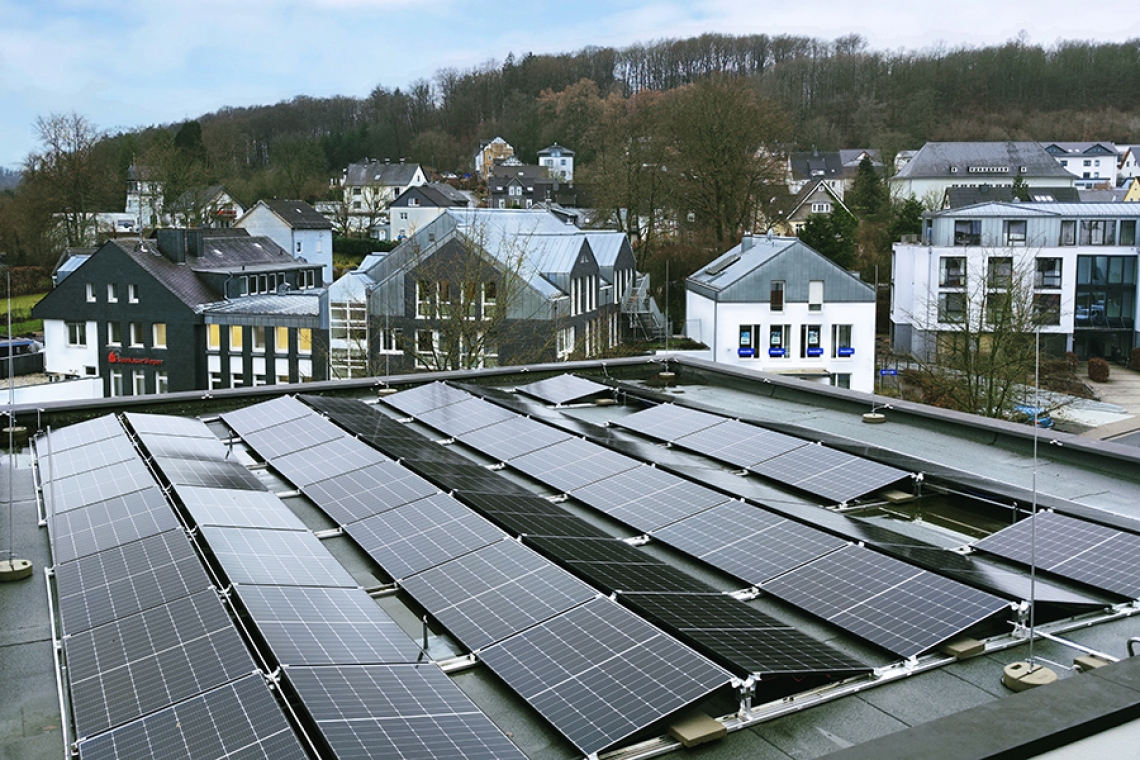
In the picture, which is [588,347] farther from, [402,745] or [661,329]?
[402,745]

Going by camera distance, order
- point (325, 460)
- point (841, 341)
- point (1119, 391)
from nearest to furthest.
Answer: point (325, 460) → point (841, 341) → point (1119, 391)

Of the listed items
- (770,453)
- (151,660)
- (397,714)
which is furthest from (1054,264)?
(151,660)

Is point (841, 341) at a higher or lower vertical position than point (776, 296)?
lower

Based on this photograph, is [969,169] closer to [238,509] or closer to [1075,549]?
[1075,549]

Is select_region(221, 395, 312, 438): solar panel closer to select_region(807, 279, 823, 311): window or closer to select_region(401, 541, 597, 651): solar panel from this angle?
select_region(401, 541, 597, 651): solar panel

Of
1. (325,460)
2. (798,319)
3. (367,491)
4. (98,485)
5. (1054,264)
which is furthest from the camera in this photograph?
(1054,264)

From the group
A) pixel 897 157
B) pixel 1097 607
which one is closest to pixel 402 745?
pixel 1097 607

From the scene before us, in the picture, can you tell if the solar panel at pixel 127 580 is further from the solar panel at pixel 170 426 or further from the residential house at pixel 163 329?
the residential house at pixel 163 329
